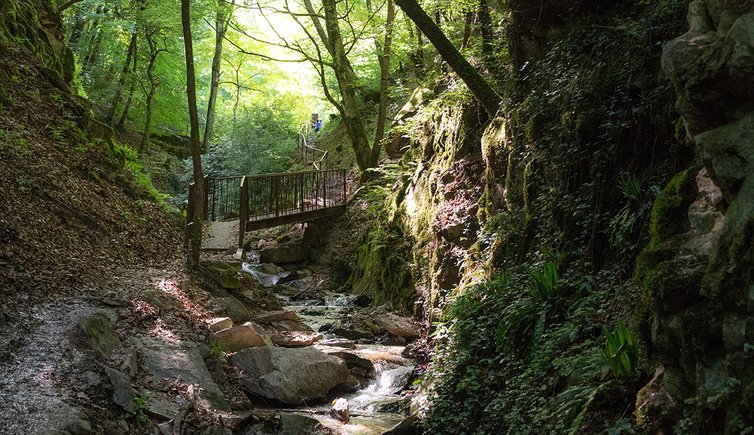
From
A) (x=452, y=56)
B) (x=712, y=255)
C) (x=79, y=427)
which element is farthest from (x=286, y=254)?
(x=712, y=255)

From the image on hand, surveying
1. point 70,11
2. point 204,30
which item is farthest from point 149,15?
point 204,30

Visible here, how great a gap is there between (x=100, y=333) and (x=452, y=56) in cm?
571

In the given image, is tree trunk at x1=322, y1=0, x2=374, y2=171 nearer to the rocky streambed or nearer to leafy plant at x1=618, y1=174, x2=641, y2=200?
the rocky streambed

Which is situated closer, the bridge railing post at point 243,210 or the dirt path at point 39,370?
the dirt path at point 39,370

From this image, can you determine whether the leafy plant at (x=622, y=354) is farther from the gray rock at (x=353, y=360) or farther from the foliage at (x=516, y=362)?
the gray rock at (x=353, y=360)

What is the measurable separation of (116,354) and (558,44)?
6336 millimetres

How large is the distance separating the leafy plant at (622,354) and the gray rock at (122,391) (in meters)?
4.18

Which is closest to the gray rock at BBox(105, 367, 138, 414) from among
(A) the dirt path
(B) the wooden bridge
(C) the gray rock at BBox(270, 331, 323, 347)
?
(A) the dirt path

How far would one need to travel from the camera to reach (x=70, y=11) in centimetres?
1823

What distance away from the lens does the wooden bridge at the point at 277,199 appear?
13859mm

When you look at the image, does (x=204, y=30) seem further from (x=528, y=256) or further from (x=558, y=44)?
(x=528, y=256)

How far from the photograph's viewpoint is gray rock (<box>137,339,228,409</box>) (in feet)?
21.1

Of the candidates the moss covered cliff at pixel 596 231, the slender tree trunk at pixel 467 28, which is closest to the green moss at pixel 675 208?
the moss covered cliff at pixel 596 231

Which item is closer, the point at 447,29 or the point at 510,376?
the point at 510,376
